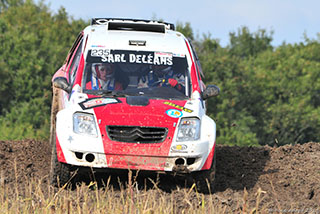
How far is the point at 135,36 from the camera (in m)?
9.88

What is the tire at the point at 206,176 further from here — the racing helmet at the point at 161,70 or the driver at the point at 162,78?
the racing helmet at the point at 161,70

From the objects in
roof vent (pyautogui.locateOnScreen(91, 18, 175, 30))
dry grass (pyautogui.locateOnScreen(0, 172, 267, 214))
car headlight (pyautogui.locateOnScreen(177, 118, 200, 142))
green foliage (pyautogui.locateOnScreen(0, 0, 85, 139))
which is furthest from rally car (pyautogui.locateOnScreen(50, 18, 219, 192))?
green foliage (pyautogui.locateOnScreen(0, 0, 85, 139))

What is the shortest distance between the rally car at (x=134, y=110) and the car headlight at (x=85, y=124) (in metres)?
0.01

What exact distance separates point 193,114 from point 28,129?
22.4 metres

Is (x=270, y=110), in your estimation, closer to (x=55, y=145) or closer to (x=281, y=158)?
(x=281, y=158)

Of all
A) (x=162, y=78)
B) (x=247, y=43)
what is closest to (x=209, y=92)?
(x=162, y=78)

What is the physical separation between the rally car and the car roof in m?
0.01

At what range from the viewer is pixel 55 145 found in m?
8.55

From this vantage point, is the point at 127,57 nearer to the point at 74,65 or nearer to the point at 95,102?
the point at 74,65

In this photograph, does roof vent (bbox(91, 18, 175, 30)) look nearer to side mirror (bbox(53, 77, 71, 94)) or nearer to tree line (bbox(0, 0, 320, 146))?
side mirror (bbox(53, 77, 71, 94))

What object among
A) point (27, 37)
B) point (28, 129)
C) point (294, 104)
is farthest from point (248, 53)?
point (28, 129)

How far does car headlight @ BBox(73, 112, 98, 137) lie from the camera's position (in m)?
8.29

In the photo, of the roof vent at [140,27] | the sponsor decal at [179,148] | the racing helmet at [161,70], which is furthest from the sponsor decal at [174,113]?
the roof vent at [140,27]

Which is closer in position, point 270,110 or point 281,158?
point 281,158
